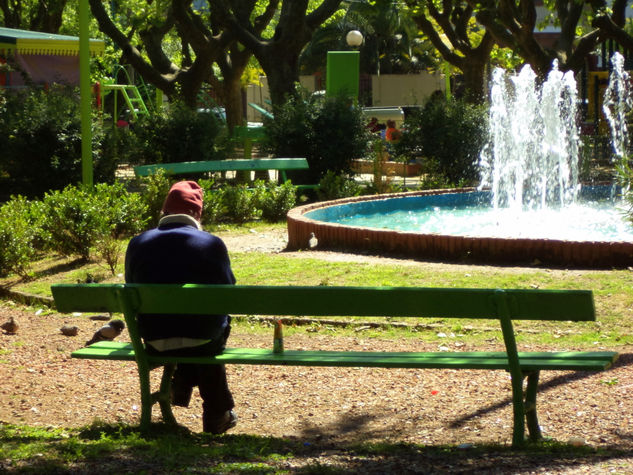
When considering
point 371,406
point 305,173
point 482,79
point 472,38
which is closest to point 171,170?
point 305,173

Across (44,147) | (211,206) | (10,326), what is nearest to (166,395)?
(10,326)

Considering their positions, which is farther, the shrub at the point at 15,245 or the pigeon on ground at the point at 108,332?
the shrub at the point at 15,245

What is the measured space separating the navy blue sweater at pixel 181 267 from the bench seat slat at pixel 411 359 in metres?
0.13

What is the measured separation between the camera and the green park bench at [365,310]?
395cm

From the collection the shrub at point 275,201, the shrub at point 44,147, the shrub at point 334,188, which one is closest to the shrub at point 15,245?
the shrub at point 275,201

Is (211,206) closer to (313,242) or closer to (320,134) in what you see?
(313,242)

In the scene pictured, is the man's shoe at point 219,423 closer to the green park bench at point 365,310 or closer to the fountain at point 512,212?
the green park bench at point 365,310

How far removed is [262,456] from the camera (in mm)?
3895

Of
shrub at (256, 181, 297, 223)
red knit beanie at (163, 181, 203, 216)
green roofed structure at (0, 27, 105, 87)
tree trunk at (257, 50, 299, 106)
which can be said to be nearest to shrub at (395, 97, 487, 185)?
tree trunk at (257, 50, 299, 106)

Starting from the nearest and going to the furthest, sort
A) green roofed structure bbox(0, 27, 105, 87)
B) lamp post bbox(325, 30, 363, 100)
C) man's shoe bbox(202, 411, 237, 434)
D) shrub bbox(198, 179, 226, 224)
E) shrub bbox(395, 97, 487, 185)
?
man's shoe bbox(202, 411, 237, 434) → shrub bbox(198, 179, 226, 224) → shrub bbox(395, 97, 487, 185) → lamp post bbox(325, 30, 363, 100) → green roofed structure bbox(0, 27, 105, 87)

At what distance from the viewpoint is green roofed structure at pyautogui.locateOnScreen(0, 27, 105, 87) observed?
19734 millimetres

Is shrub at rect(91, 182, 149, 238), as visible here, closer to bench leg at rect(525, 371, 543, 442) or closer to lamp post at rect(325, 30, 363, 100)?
bench leg at rect(525, 371, 543, 442)

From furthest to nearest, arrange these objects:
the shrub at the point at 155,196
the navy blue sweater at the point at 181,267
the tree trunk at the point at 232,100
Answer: the tree trunk at the point at 232,100
the shrub at the point at 155,196
the navy blue sweater at the point at 181,267

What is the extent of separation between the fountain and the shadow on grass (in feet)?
15.9
